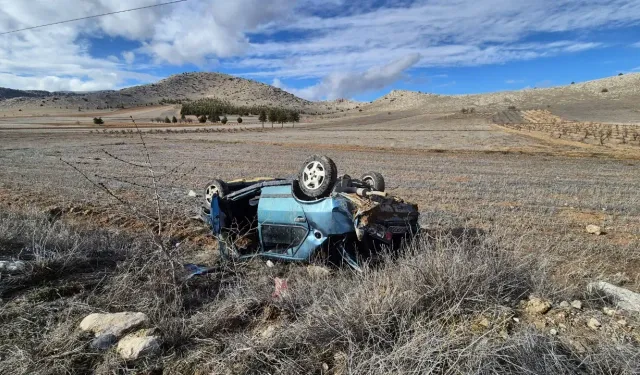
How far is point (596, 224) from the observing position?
8219mm

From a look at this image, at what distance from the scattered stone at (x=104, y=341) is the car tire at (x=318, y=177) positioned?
257 cm

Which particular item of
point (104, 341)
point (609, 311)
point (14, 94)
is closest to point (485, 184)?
point (609, 311)

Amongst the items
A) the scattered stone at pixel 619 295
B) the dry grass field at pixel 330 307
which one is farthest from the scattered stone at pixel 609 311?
the scattered stone at pixel 619 295

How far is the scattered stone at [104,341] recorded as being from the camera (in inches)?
124

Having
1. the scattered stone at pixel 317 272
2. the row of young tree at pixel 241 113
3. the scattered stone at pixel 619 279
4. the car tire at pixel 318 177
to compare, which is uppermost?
the row of young tree at pixel 241 113

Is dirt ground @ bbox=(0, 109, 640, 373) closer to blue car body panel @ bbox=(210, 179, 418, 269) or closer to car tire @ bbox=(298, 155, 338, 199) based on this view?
blue car body panel @ bbox=(210, 179, 418, 269)

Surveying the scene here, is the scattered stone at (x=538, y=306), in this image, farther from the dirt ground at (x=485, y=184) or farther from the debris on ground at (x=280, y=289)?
the debris on ground at (x=280, y=289)

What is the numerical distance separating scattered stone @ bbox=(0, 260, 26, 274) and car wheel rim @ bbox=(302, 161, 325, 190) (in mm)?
3292

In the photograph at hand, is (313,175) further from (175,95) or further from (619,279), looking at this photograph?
(175,95)

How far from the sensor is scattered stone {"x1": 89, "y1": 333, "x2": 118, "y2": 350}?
315 centimetres

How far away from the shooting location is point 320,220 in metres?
4.73

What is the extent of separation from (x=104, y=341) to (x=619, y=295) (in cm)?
454

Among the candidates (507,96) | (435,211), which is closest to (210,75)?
(507,96)

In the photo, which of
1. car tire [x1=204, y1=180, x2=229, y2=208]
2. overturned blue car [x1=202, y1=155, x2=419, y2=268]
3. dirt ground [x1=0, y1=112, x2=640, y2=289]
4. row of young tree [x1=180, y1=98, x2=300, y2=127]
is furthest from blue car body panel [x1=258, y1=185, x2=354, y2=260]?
row of young tree [x1=180, y1=98, x2=300, y2=127]
